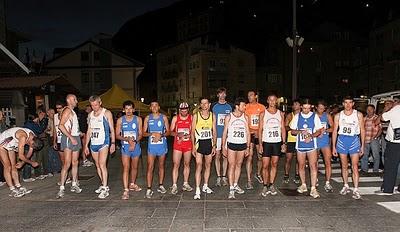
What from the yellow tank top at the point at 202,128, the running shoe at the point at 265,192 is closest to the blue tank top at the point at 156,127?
the yellow tank top at the point at 202,128

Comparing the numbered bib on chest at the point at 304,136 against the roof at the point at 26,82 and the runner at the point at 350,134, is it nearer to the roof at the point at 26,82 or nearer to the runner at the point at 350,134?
the runner at the point at 350,134

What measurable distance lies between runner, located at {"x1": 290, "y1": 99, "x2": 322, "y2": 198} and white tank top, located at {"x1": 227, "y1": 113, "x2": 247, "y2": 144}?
114 cm

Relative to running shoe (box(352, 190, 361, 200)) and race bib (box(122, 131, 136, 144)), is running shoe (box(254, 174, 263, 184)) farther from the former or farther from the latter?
race bib (box(122, 131, 136, 144))

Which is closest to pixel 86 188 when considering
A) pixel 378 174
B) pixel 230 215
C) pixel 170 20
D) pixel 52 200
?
pixel 52 200

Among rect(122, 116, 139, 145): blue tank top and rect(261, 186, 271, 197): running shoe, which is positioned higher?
rect(122, 116, 139, 145): blue tank top

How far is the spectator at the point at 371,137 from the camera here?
11445 millimetres

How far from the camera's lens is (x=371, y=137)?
1149 centimetres

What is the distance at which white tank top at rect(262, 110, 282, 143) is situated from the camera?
8586mm

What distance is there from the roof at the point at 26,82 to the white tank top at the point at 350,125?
11895 millimetres

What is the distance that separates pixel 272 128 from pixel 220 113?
1580 mm

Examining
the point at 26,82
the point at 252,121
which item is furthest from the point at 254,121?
the point at 26,82

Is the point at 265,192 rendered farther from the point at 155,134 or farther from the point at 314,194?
the point at 155,134

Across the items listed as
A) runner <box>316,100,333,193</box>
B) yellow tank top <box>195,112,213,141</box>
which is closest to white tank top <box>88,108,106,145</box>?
yellow tank top <box>195,112,213,141</box>

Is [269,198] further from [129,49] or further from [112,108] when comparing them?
[129,49]
